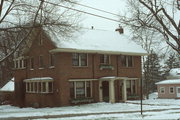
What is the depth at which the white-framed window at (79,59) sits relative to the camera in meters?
33.5

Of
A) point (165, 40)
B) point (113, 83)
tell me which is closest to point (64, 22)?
point (165, 40)

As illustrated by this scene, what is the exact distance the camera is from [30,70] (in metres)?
38.1

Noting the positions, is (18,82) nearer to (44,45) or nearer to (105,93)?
(44,45)

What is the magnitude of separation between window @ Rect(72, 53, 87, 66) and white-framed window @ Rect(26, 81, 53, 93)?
3.36 m

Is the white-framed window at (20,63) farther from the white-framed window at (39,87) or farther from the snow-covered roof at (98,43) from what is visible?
the snow-covered roof at (98,43)

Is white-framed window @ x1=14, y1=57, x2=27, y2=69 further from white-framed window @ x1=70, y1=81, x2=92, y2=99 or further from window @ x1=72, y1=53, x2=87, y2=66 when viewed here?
white-framed window @ x1=70, y1=81, x2=92, y2=99

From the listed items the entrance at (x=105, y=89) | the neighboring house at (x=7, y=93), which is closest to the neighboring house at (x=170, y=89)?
the entrance at (x=105, y=89)

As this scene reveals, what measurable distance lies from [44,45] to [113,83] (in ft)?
29.0

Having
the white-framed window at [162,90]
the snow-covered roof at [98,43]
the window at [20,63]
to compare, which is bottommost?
the white-framed window at [162,90]

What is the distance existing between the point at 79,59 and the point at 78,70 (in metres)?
1.20

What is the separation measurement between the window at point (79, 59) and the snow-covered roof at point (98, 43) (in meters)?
0.97

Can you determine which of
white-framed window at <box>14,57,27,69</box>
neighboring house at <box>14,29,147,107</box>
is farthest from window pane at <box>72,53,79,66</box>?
white-framed window at <box>14,57,27,69</box>

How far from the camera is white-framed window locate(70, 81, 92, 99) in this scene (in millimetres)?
33000

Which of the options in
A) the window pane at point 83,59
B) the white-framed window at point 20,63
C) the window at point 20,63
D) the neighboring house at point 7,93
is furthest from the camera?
the neighboring house at point 7,93
